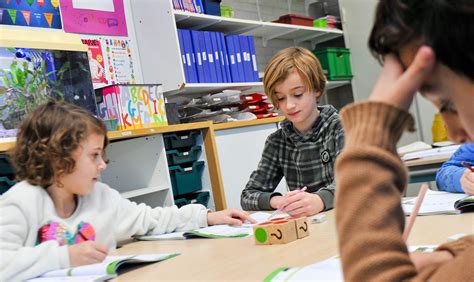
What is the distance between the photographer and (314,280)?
768mm

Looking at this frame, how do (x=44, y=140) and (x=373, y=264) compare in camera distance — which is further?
(x=44, y=140)

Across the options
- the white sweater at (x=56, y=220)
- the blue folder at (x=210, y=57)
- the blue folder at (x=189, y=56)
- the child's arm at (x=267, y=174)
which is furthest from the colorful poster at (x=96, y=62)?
the white sweater at (x=56, y=220)

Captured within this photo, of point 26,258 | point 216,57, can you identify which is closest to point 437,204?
point 26,258

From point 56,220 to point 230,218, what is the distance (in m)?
0.47

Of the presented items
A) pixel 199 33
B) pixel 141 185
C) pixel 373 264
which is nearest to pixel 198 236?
pixel 373 264

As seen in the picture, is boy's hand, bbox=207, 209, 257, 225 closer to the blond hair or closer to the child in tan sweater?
the blond hair

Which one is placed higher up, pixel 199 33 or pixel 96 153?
pixel 199 33

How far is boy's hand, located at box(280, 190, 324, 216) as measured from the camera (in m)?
1.42

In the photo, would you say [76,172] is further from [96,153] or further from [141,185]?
[141,185]

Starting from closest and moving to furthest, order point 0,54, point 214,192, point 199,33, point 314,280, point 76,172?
point 314,280 → point 76,172 → point 0,54 → point 214,192 → point 199,33

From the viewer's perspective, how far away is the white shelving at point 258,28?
3.21 metres

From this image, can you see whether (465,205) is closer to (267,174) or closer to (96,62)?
(267,174)

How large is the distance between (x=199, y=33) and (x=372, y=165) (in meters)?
2.72

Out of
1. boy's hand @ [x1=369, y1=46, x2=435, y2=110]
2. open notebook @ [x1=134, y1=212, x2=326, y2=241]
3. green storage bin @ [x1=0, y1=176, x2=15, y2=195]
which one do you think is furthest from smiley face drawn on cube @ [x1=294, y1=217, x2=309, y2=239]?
green storage bin @ [x1=0, y1=176, x2=15, y2=195]
